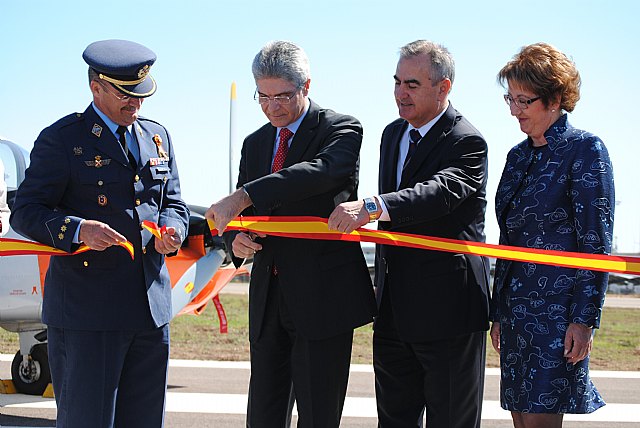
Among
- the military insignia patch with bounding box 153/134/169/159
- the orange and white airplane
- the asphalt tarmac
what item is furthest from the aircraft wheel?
the military insignia patch with bounding box 153/134/169/159

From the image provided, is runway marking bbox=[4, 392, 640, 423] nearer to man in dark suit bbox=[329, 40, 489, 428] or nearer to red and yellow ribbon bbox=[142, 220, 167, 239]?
man in dark suit bbox=[329, 40, 489, 428]

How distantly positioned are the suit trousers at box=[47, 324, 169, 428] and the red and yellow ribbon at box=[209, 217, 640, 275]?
23.9 inches

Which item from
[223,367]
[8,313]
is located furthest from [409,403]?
[223,367]

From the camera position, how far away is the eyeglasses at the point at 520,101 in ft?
11.2

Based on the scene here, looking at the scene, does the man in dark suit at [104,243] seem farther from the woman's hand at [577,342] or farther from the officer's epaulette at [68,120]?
the woman's hand at [577,342]

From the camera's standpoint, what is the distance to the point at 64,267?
11.5 ft

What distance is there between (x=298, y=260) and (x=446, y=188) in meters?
0.68

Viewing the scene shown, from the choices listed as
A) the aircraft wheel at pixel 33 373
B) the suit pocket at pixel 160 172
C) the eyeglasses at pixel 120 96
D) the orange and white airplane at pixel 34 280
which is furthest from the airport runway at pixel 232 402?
the eyeglasses at pixel 120 96

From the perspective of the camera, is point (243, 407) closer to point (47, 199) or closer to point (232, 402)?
point (232, 402)

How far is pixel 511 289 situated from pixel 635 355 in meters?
8.54

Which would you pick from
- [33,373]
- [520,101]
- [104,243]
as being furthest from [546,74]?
[33,373]

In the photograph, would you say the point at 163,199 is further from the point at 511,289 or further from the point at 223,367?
the point at 223,367

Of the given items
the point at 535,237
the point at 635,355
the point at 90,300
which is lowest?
the point at 635,355

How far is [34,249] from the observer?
3750mm
